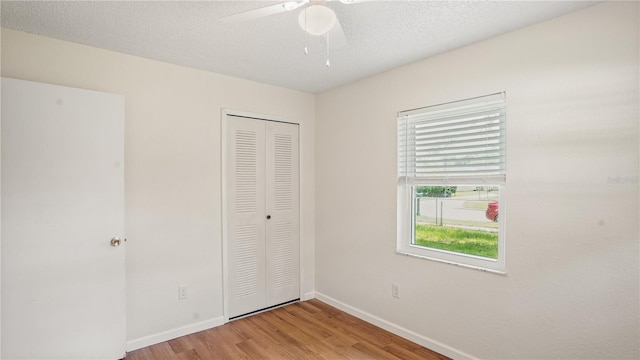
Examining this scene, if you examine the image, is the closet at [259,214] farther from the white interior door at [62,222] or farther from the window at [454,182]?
the window at [454,182]

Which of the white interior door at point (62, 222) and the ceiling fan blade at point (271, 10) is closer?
the ceiling fan blade at point (271, 10)

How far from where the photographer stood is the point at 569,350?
1944 millimetres

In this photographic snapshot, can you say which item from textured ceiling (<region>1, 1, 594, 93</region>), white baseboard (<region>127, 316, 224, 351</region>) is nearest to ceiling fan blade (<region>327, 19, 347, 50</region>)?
textured ceiling (<region>1, 1, 594, 93</region>)

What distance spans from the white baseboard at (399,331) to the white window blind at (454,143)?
1306mm

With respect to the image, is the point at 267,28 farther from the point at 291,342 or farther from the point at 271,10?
the point at 291,342

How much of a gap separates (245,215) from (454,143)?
2088mm

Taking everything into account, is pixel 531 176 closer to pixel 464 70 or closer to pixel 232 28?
pixel 464 70

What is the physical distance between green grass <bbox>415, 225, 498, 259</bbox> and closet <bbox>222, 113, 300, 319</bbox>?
1.48 meters

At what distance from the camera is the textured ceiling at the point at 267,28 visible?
189cm

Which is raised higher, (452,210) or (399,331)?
(452,210)

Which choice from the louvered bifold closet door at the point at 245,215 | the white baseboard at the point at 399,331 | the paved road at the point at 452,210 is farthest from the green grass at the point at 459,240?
the louvered bifold closet door at the point at 245,215

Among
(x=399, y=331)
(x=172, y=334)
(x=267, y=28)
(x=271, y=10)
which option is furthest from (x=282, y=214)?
(x=271, y=10)

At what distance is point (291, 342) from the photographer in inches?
109

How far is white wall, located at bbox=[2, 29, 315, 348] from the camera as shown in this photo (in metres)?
2.42
